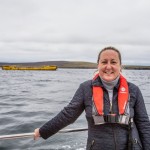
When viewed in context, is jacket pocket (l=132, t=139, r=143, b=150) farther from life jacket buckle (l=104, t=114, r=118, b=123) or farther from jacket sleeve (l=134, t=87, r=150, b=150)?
life jacket buckle (l=104, t=114, r=118, b=123)

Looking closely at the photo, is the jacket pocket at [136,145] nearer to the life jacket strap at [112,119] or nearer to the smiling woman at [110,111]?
the smiling woman at [110,111]

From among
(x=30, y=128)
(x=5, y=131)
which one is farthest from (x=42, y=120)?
(x=5, y=131)

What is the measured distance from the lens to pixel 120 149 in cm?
277

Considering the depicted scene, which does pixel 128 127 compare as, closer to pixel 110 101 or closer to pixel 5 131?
pixel 110 101

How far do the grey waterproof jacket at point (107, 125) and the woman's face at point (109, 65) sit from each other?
0.10 metres

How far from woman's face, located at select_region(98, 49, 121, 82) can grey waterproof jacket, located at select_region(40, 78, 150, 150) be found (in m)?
0.10

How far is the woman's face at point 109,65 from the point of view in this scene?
9.51 feet

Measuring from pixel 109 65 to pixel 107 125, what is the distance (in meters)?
0.61

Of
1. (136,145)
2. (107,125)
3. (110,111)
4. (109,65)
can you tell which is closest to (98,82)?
(109,65)

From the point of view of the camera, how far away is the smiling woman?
9.06ft

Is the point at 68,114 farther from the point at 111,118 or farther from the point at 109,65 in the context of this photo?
the point at 109,65

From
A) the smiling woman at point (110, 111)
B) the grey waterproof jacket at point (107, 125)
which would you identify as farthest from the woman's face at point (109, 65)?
the grey waterproof jacket at point (107, 125)

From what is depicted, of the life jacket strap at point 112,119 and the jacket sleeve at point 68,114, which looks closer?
the life jacket strap at point 112,119

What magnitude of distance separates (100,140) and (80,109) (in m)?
0.41
